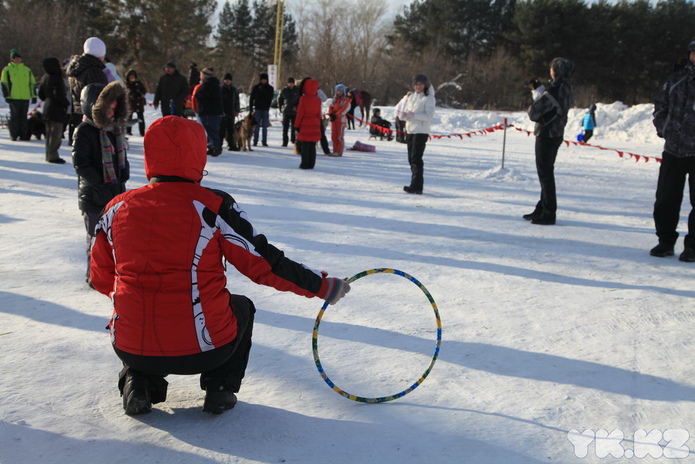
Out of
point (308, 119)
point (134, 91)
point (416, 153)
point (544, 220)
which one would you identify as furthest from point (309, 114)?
point (544, 220)

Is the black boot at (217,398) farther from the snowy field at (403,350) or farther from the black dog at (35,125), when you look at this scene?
the black dog at (35,125)

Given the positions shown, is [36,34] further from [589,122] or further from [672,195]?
[672,195]

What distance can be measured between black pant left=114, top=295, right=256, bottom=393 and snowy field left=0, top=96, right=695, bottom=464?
7.8 inches

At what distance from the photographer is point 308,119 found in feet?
38.6

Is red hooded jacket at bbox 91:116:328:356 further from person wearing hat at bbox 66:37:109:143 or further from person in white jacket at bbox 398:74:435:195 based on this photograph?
person in white jacket at bbox 398:74:435:195

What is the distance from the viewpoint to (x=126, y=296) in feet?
8.62

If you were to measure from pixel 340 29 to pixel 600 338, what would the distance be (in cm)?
5277

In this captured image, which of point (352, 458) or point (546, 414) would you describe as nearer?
point (352, 458)

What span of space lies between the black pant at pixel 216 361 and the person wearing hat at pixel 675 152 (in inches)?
193

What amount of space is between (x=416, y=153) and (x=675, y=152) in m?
3.89

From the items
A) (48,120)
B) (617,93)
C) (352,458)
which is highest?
(617,93)

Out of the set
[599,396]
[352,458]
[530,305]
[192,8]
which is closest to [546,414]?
[599,396]

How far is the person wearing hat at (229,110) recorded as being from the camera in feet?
43.7

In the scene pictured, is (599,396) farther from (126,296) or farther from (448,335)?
(126,296)
